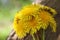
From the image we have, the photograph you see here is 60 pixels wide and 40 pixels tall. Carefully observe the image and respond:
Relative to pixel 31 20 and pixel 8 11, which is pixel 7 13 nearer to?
pixel 8 11

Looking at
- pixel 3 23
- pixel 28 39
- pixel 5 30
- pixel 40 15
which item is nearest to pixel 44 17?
pixel 40 15

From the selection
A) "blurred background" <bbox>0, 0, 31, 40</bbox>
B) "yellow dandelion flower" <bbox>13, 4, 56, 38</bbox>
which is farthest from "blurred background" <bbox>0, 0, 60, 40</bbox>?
"yellow dandelion flower" <bbox>13, 4, 56, 38</bbox>

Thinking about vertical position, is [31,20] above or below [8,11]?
below

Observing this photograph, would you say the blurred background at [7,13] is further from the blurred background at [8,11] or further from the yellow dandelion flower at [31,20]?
the yellow dandelion flower at [31,20]

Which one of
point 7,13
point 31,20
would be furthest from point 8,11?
point 31,20

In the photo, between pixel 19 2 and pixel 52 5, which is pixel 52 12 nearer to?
pixel 52 5

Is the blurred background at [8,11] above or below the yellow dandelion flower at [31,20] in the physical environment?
above

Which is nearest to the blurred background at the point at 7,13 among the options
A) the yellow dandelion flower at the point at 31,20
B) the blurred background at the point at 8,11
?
the blurred background at the point at 8,11

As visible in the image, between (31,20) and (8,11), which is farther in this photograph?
(8,11)

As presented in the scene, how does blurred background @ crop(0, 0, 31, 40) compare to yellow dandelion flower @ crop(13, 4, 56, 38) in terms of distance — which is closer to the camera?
yellow dandelion flower @ crop(13, 4, 56, 38)

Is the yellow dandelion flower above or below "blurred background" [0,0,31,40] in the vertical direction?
below

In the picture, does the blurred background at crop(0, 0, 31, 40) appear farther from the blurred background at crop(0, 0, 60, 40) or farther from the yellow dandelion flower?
the yellow dandelion flower
